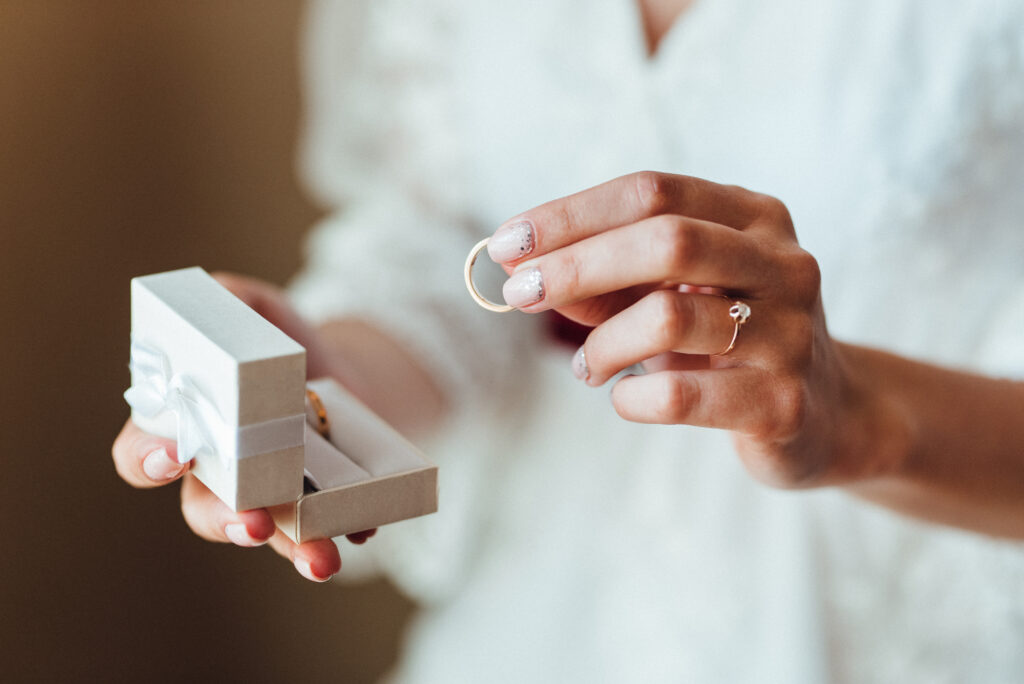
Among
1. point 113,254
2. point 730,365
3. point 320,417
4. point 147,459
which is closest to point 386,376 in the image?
point 320,417

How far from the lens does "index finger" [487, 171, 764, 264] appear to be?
1.77ft

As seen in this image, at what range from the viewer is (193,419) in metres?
0.59

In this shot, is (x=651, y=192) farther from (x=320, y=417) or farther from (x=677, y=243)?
(x=320, y=417)

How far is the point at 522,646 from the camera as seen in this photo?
3.70 ft

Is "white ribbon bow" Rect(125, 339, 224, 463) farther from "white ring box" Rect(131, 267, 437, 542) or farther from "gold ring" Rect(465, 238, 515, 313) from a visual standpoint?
"gold ring" Rect(465, 238, 515, 313)

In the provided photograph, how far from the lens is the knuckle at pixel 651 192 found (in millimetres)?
537

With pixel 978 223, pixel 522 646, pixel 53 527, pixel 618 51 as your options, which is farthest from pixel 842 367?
pixel 53 527

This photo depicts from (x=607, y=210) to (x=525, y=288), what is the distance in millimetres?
65

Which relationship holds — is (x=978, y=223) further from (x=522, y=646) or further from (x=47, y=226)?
(x=47, y=226)

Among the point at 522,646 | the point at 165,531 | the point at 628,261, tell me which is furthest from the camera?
the point at 165,531

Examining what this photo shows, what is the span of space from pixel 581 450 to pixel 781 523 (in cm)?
26

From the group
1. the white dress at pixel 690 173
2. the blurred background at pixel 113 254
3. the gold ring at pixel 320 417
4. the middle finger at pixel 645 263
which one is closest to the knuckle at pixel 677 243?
the middle finger at pixel 645 263

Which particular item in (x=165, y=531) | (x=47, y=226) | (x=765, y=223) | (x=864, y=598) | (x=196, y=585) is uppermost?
(x=765, y=223)

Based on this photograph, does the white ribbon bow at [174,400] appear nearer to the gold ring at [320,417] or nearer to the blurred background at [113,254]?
the gold ring at [320,417]
